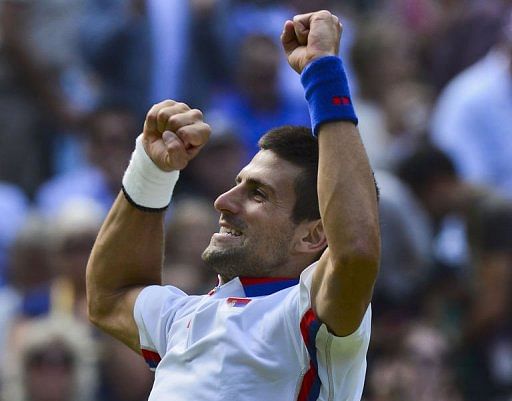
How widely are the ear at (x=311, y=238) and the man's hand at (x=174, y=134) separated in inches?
13.8

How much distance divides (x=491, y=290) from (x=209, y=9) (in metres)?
3.08

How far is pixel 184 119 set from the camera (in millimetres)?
4012

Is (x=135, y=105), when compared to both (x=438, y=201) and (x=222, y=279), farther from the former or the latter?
(x=222, y=279)

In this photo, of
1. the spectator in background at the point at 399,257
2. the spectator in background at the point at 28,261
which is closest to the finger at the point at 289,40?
the spectator in background at the point at 399,257

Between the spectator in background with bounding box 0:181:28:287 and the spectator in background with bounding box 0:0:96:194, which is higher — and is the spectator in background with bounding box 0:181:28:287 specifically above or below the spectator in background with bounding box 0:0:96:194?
below

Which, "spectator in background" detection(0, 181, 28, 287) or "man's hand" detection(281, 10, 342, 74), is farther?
"spectator in background" detection(0, 181, 28, 287)

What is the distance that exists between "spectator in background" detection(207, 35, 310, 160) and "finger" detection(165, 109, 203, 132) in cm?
489

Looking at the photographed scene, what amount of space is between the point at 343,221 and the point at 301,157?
45cm

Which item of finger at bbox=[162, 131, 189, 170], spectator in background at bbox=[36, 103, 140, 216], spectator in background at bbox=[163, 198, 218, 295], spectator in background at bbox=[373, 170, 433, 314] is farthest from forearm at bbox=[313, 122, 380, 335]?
spectator in background at bbox=[36, 103, 140, 216]

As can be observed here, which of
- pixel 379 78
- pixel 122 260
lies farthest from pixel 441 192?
pixel 122 260

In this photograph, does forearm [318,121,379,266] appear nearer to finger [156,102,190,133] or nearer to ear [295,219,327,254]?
→ ear [295,219,327,254]

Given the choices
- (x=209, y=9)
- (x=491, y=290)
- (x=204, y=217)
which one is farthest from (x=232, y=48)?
(x=491, y=290)

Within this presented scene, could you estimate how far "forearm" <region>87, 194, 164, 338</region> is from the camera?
14.2 feet

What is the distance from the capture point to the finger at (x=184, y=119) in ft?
13.1
